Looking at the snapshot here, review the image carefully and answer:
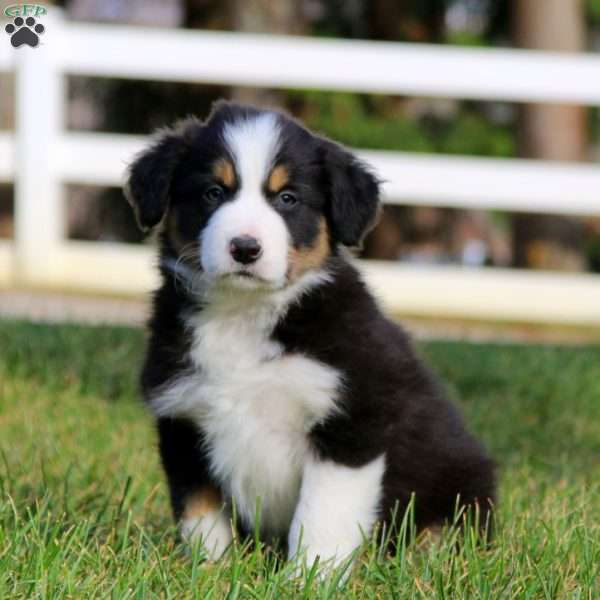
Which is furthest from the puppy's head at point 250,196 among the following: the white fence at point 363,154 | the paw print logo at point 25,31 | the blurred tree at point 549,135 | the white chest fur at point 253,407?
the blurred tree at point 549,135

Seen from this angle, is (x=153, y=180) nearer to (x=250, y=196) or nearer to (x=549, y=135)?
(x=250, y=196)

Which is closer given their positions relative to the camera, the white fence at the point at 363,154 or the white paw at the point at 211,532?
the white paw at the point at 211,532

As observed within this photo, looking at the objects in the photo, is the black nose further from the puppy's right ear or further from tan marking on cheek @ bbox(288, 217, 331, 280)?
the puppy's right ear

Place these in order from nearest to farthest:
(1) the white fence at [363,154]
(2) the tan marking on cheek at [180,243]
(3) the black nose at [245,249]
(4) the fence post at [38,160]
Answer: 1. (3) the black nose at [245,249]
2. (2) the tan marking on cheek at [180,243]
3. (1) the white fence at [363,154]
4. (4) the fence post at [38,160]

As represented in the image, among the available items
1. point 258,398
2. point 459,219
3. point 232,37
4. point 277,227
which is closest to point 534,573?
point 258,398

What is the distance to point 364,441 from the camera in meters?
3.62

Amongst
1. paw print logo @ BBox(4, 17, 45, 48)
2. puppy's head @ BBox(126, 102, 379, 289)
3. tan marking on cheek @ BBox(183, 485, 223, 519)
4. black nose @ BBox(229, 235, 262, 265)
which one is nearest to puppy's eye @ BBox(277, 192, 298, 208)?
puppy's head @ BBox(126, 102, 379, 289)

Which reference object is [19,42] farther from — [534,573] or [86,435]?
[534,573]

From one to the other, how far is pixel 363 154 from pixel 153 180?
656 centimetres

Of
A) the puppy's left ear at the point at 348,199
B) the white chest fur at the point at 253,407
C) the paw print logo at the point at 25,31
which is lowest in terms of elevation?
the white chest fur at the point at 253,407

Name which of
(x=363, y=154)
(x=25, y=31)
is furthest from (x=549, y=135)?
(x=25, y=31)

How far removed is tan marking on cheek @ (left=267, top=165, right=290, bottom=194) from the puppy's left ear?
0.57ft

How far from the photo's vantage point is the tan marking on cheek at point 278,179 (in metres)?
3.75

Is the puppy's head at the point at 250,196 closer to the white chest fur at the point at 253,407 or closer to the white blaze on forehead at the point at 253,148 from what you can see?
the white blaze on forehead at the point at 253,148
